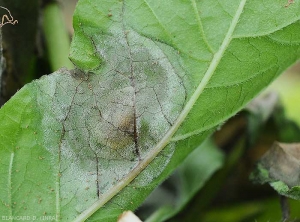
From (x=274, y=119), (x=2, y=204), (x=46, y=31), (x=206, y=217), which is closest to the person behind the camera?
(x=2, y=204)

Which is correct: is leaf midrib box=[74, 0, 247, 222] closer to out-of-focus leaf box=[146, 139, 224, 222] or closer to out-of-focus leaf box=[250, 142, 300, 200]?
out-of-focus leaf box=[250, 142, 300, 200]

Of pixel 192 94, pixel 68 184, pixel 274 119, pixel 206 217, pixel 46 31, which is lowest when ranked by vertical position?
pixel 206 217

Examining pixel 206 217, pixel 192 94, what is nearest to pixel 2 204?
pixel 192 94

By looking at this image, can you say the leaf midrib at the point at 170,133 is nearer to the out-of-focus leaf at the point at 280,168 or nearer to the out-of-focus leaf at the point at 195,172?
the out-of-focus leaf at the point at 280,168

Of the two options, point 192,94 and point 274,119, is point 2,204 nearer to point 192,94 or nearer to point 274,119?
point 192,94

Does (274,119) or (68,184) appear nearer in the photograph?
(68,184)

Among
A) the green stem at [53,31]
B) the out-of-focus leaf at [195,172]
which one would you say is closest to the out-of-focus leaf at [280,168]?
the out-of-focus leaf at [195,172]

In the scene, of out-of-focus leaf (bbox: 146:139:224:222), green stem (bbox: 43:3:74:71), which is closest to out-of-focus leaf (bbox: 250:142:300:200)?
out-of-focus leaf (bbox: 146:139:224:222)
